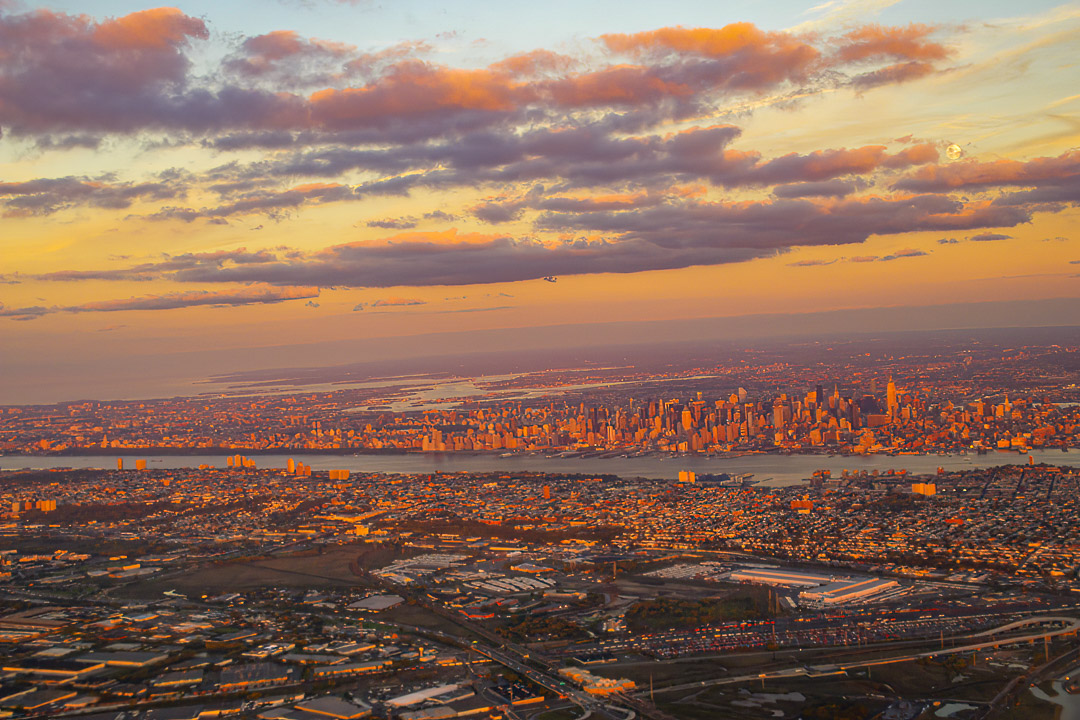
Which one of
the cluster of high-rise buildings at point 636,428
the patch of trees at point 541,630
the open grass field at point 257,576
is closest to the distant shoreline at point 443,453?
the cluster of high-rise buildings at point 636,428

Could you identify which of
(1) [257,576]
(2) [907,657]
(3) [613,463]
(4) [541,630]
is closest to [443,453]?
(3) [613,463]

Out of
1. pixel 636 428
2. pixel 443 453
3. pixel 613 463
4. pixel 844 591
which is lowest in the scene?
pixel 443 453

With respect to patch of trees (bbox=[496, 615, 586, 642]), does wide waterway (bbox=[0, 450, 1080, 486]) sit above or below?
below

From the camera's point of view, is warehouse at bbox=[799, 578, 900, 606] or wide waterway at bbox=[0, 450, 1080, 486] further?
wide waterway at bbox=[0, 450, 1080, 486]

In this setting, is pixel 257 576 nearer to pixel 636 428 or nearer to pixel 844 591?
pixel 844 591

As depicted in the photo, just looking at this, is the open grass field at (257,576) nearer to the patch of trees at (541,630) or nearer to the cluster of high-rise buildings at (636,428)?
the patch of trees at (541,630)

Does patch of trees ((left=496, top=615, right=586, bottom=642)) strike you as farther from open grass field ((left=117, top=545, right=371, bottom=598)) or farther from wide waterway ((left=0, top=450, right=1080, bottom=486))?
wide waterway ((left=0, top=450, right=1080, bottom=486))

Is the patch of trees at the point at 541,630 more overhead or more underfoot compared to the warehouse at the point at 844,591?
more overhead

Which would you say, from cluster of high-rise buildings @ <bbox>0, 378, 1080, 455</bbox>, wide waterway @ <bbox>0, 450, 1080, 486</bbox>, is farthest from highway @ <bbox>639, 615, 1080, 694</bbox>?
cluster of high-rise buildings @ <bbox>0, 378, 1080, 455</bbox>

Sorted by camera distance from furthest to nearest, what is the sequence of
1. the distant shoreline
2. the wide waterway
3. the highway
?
the distant shoreline, the wide waterway, the highway
